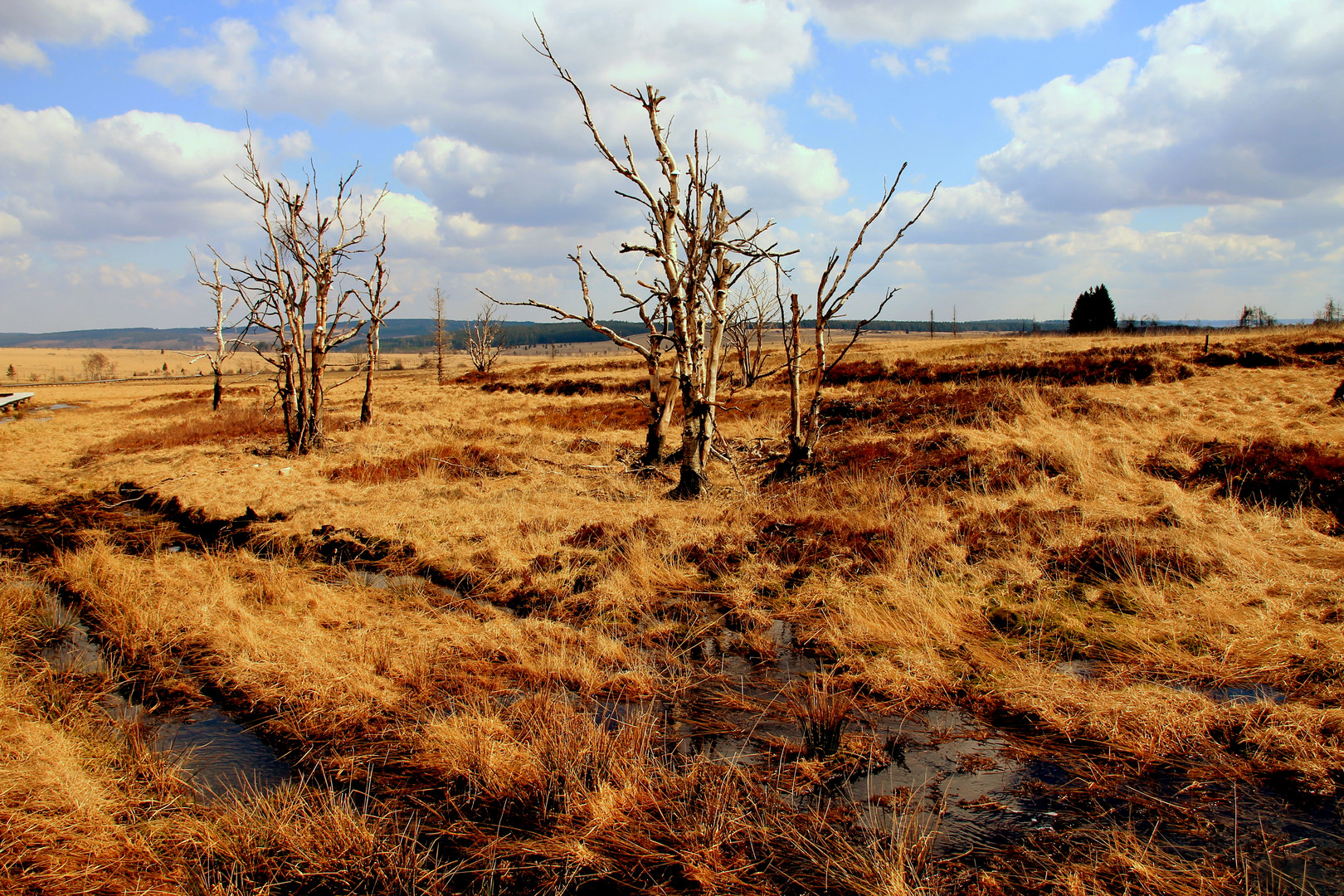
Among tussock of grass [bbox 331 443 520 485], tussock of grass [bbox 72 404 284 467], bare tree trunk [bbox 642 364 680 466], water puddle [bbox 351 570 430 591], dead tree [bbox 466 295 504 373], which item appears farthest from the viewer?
dead tree [bbox 466 295 504 373]

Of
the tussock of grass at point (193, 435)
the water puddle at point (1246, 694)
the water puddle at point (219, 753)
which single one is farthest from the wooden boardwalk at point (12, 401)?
the water puddle at point (1246, 694)

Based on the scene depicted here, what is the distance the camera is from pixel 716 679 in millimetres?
5355

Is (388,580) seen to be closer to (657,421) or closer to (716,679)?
(716,679)

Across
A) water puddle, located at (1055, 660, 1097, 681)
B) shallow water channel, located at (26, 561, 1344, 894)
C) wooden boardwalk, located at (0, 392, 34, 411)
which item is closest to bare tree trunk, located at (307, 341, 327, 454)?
shallow water channel, located at (26, 561, 1344, 894)

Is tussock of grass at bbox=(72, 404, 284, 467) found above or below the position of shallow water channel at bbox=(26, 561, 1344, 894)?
above

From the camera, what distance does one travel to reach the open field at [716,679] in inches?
134

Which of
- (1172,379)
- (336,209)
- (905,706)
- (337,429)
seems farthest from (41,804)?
(1172,379)

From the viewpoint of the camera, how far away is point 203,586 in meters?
7.26

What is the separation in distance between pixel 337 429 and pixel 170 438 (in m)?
4.02

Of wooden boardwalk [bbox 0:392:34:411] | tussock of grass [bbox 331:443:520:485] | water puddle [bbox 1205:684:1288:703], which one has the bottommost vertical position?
water puddle [bbox 1205:684:1288:703]

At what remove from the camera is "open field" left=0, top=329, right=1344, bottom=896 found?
3.40 m

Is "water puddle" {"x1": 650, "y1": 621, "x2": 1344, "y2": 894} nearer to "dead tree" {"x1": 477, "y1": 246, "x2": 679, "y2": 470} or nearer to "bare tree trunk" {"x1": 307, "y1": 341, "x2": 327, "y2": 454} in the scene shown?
"dead tree" {"x1": 477, "y1": 246, "x2": 679, "y2": 470}

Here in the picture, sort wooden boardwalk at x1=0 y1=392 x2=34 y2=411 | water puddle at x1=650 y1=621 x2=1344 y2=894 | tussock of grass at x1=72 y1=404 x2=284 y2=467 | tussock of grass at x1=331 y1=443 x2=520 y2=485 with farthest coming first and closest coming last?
1. wooden boardwalk at x1=0 y1=392 x2=34 y2=411
2. tussock of grass at x1=72 y1=404 x2=284 y2=467
3. tussock of grass at x1=331 y1=443 x2=520 y2=485
4. water puddle at x1=650 y1=621 x2=1344 y2=894

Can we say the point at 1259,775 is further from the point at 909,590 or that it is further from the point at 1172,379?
the point at 1172,379
